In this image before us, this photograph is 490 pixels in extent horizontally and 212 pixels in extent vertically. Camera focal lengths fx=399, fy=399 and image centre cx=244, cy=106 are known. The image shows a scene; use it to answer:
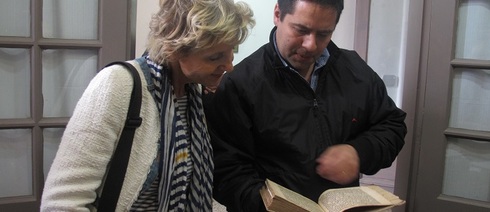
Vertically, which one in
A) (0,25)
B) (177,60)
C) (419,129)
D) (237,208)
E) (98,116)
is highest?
(0,25)

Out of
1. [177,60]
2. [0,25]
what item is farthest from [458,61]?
[0,25]

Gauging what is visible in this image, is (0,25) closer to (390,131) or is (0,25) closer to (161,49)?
(161,49)

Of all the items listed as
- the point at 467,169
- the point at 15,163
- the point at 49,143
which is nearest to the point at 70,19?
the point at 49,143

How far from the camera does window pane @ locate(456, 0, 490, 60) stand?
1641mm

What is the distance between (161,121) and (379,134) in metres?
0.65

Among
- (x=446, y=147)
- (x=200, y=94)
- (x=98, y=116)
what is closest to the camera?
(x=98, y=116)

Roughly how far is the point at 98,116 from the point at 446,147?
4.97ft

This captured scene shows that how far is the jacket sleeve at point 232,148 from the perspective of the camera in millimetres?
1056

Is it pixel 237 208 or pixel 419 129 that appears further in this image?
pixel 419 129

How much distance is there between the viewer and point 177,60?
2.99ft

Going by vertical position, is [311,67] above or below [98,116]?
above

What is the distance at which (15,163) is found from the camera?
A: 1.69m

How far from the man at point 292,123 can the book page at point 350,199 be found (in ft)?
0.14

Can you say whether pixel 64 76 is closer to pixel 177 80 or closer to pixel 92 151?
pixel 177 80
